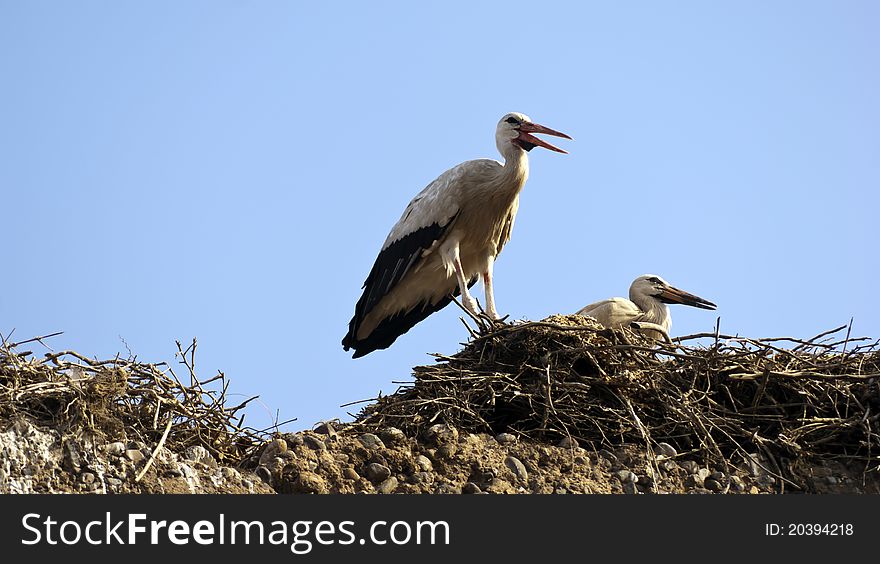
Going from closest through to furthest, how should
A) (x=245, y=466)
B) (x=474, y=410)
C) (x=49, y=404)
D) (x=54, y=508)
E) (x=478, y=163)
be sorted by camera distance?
(x=54, y=508)
(x=49, y=404)
(x=245, y=466)
(x=474, y=410)
(x=478, y=163)

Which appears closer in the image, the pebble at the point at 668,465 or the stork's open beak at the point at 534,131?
the pebble at the point at 668,465

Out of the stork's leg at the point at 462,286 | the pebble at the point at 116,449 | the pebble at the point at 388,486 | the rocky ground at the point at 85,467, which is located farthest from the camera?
the stork's leg at the point at 462,286

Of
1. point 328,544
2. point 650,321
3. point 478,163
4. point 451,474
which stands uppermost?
point 478,163

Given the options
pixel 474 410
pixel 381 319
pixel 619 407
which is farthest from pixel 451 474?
pixel 381 319

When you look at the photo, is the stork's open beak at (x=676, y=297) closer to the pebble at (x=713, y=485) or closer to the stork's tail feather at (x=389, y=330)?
the stork's tail feather at (x=389, y=330)

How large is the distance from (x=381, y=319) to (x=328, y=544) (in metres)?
4.54

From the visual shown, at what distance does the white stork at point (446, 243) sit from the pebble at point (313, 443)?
263 cm

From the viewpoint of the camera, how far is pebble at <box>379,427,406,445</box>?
639 cm

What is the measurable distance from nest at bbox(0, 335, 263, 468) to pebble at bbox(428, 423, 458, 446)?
1.02 m

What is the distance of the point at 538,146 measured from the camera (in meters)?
9.18

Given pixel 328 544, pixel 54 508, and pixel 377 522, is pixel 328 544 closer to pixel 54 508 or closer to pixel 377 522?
pixel 377 522

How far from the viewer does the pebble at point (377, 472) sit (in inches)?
242

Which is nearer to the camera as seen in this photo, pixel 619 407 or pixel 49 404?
pixel 49 404

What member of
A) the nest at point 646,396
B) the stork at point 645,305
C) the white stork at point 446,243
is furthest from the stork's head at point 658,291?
the nest at point 646,396
